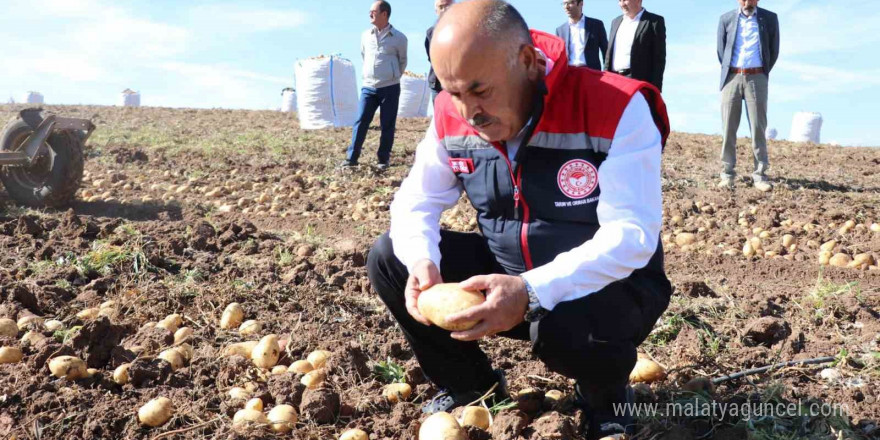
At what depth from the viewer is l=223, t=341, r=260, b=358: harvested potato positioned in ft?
8.61

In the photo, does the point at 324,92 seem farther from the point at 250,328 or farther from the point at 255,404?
the point at 255,404

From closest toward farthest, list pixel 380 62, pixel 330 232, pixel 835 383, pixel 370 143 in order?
pixel 835 383 → pixel 330 232 → pixel 380 62 → pixel 370 143

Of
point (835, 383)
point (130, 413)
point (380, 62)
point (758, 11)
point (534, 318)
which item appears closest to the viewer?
point (534, 318)

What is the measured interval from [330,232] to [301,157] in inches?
146

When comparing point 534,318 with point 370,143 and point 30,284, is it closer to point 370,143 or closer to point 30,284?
point 30,284

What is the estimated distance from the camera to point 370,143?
390 inches

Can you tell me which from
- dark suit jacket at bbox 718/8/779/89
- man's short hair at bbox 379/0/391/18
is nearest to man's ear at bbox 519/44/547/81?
dark suit jacket at bbox 718/8/779/89

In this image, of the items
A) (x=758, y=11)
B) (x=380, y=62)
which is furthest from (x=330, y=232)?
(x=758, y=11)

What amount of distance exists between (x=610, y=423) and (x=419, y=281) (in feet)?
2.14

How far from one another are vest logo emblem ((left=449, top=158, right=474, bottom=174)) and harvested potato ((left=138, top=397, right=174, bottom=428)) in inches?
44.3

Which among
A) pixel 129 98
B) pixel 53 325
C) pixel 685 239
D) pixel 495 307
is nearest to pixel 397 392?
pixel 495 307

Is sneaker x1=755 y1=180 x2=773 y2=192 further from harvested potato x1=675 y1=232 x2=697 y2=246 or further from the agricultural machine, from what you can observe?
the agricultural machine

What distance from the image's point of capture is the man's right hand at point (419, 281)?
193cm

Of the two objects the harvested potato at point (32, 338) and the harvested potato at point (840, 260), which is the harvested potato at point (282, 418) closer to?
the harvested potato at point (32, 338)
